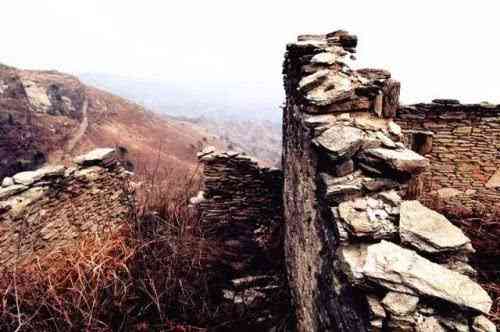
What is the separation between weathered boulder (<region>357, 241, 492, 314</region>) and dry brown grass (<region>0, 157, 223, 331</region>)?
2.29 meters

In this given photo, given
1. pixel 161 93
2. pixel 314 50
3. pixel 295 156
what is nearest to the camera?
pixel 314 50

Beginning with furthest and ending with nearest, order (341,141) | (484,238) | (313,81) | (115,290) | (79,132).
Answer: (79,132) < (484,238) < (115,290) < (313,81) < (341,141)

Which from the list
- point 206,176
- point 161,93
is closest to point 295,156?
point 206,176

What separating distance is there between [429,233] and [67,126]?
2738 cm

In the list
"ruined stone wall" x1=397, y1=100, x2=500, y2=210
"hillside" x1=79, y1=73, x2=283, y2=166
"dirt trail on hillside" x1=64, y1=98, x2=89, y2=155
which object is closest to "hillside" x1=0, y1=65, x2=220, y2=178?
"dirt trail on hillside" x1=64, y1=98, x2=89, y2=155

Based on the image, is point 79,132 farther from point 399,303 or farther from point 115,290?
point 399,303

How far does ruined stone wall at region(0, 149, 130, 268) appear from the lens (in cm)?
508

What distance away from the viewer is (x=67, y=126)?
2556 centimetres

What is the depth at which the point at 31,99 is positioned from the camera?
87.3 feet

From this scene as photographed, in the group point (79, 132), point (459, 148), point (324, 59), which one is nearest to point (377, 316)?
point (324, 59)

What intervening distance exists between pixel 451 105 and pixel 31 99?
92.5 feet

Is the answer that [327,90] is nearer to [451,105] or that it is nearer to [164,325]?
[164,325]

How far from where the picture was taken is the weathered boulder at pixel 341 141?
254cm

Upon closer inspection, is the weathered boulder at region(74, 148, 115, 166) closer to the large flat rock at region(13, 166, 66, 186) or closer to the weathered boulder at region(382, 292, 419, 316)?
the large flat rock at region(13, 166, 66, 186)
